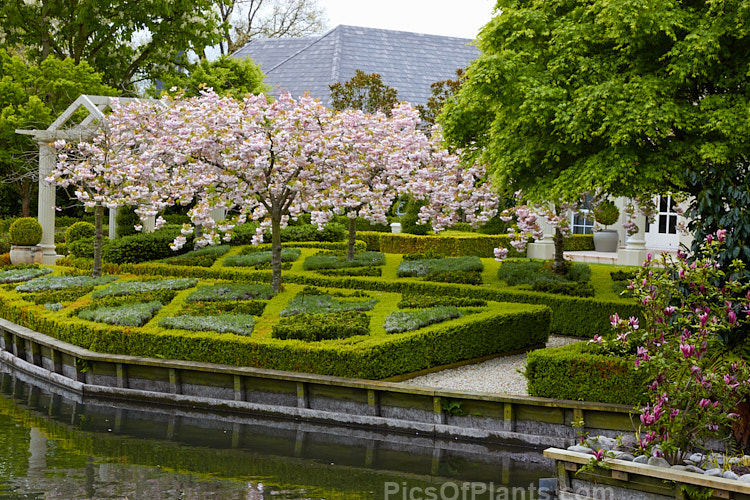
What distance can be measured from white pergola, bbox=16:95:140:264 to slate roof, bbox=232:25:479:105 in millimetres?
15829

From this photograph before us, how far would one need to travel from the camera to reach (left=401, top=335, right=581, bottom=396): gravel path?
1222 cm

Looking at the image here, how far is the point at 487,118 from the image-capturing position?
16156 millimetres

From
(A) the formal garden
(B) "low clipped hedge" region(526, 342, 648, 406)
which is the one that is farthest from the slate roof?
(B) "low clipped hedge" region(526, 342, 648, 406)

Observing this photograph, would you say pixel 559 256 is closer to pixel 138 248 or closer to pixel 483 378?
pixel 483 378

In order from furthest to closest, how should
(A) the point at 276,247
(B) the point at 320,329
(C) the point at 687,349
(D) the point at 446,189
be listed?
(D) the point at 446,189
(A) the point at 276,247
(B) the point at 320,329
(C) the point at 687,349

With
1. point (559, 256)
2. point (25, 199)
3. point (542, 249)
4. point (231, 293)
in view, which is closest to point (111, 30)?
point (25, 199)

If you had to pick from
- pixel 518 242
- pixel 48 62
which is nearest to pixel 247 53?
pixel 48 62

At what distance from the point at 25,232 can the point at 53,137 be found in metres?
2.98

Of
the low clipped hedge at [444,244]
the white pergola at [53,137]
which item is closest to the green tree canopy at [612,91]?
the low clipped hedge at [444,244]

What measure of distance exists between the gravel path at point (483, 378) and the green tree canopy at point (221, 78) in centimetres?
2196

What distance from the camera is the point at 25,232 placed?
25.8 meters

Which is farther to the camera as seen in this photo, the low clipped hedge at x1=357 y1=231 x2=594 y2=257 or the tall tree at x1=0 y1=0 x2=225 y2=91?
the tall tree at x1=0 y1=0 x2=225 y2=91

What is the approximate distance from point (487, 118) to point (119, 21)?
22525mm

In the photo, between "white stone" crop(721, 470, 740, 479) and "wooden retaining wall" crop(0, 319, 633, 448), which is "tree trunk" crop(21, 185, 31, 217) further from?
"white stone" crop(721, 470, 740, 479)
